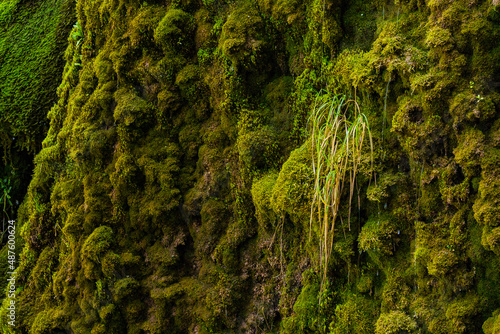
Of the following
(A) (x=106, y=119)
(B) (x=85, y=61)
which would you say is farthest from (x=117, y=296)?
(B) (x=85, y=61)

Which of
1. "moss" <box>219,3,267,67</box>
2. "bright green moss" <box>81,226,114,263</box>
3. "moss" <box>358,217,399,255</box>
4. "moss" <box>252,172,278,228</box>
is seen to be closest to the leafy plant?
"moss" <box>358,217,399,255</box>

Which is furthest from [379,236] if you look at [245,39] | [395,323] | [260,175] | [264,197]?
[245,39]

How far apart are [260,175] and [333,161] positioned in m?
0.69

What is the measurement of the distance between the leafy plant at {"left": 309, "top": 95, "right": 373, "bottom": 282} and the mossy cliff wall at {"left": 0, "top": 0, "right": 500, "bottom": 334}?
7cm

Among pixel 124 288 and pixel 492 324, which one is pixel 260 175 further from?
pixel 492 324

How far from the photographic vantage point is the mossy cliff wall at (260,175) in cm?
201

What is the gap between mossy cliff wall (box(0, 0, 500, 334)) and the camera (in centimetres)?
201

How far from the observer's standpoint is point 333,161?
2285 millimetres

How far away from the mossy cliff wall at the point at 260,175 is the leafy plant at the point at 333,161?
0.07 meters

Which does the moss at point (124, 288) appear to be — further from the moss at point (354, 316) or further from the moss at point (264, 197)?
the moss at point (354, 316)

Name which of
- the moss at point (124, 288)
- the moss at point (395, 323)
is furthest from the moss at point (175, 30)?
the moss at point (395, 323)

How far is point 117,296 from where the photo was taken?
3270 mm

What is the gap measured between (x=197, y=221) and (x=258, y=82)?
3.52 ft

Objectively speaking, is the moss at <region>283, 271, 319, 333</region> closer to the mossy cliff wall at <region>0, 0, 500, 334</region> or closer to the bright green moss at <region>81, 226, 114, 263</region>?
the mossy cliff wall at <region>0, 0, 500, 334</region>
